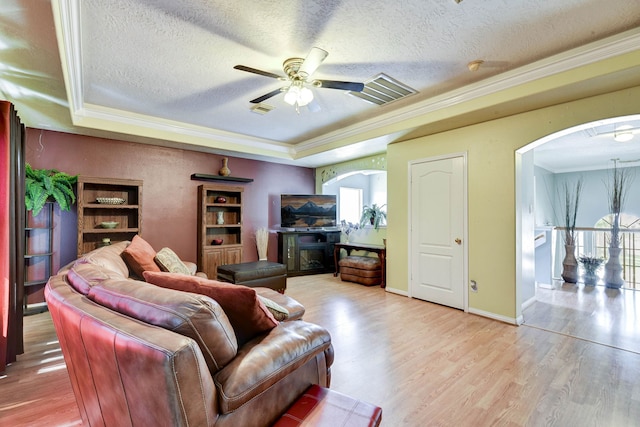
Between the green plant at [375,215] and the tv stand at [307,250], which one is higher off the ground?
the green plant at [375,215]

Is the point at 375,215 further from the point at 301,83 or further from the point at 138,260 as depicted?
the point at 138,260

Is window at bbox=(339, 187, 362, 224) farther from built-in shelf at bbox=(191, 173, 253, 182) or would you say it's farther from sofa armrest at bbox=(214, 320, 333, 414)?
sofa armrest at bbox=(214, 320, 333, 414)

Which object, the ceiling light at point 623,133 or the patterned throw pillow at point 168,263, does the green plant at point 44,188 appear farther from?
the ceiling light at point 623,133

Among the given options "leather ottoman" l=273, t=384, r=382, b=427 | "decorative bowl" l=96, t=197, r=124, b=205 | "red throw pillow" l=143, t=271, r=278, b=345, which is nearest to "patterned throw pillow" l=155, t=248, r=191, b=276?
"red throw pillow" l=143, t=271, r=278, b=345

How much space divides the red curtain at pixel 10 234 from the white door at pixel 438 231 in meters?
4.38

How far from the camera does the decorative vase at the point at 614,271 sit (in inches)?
195

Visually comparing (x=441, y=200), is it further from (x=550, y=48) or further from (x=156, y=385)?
(x=156, y=385)

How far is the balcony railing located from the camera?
17.0 ft

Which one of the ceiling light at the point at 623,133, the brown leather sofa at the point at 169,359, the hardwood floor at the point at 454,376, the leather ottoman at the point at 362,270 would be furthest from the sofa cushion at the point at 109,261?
the ceiling light at the point at 623,133

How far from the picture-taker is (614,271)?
4973 millimetres

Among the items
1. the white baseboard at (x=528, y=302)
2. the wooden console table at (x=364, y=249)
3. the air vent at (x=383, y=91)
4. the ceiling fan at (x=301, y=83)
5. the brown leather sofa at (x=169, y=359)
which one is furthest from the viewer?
the wooden console table at (x=364, y=249)

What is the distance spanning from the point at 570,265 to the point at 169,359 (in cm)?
680

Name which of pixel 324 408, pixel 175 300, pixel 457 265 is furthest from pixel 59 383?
pixel 457 265

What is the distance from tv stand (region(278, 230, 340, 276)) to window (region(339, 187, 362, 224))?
205 cm
